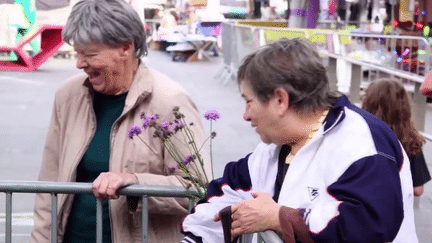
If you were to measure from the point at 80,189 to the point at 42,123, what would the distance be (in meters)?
10.2

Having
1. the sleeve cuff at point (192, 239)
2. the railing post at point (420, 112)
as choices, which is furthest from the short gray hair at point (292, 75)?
the railing post at point (420, 112)

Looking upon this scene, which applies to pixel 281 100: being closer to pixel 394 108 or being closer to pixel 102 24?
pixel 102 24

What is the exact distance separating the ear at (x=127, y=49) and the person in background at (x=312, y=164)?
39.8 inches

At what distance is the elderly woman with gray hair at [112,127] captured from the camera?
11.1 ft

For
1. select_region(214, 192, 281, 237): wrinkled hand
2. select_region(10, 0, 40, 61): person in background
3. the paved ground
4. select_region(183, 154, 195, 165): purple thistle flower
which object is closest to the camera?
select_region(214, 192, 281, 237): wrinkled hand

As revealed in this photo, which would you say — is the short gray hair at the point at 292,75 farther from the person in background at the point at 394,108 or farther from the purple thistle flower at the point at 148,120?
the person in background at the point at 394,108

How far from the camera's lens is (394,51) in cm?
1227

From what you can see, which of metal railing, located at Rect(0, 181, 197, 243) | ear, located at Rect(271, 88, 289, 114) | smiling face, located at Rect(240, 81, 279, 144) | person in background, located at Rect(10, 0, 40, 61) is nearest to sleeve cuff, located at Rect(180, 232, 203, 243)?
smiling face, located at Rect(240, 81, 279, 144)

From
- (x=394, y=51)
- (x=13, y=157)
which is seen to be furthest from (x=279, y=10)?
(x=13, y=157)

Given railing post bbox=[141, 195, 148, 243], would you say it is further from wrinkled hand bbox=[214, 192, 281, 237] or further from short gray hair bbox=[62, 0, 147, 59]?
wrinkled hand bbox=[214, 192, 281, 237]

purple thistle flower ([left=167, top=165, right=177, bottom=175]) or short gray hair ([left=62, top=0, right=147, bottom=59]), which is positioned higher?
short gray hair ([left=62, top=0, right=147, bottom=59])

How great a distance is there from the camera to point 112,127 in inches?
134

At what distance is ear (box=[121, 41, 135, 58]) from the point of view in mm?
3453

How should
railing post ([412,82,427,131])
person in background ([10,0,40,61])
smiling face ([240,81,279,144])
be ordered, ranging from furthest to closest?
1. person in background ([10,0,40,61])
2. railing post ([412,82,427,131])
3. smiling face ([240,81,279,144])
